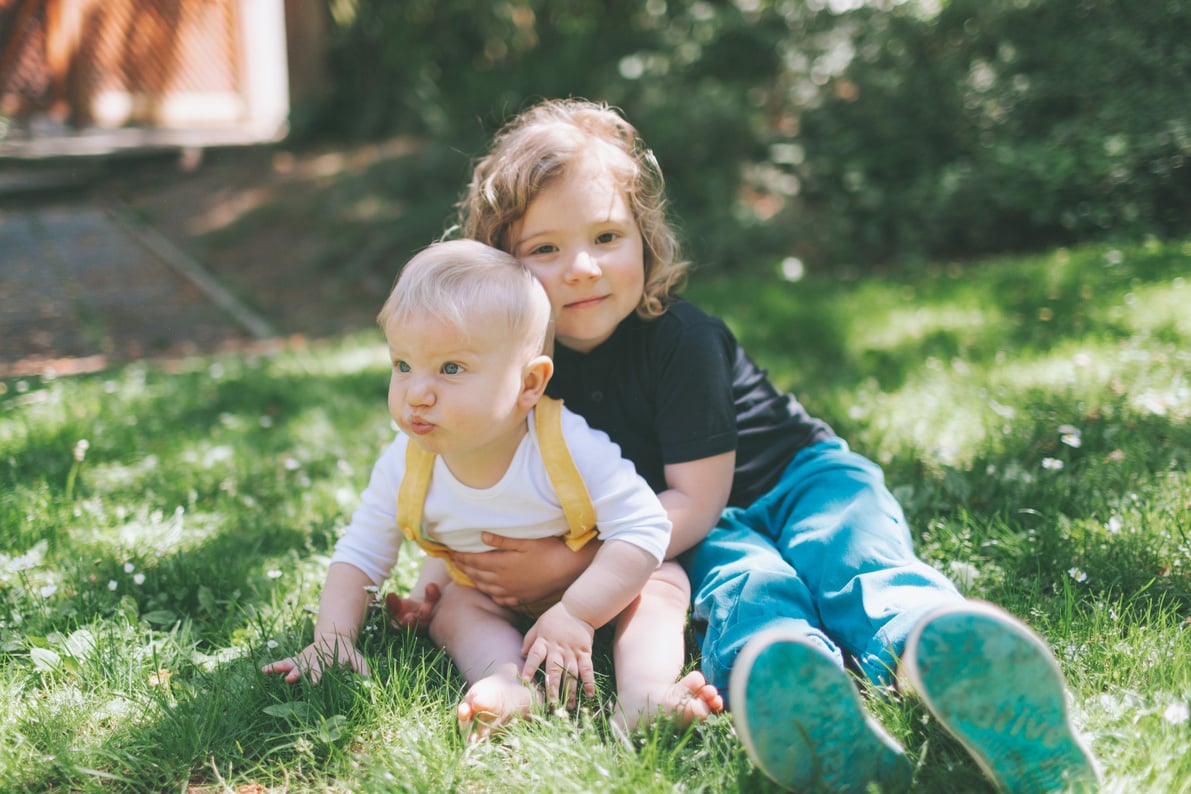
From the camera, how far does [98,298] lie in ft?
25.8

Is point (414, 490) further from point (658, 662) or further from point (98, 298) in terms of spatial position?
point (98, 298)

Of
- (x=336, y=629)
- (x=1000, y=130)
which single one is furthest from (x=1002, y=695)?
(x=1000, y=130)

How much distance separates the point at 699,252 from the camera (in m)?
6.98

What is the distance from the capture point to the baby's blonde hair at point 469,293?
1823mm

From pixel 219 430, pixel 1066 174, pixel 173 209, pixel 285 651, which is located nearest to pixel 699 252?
pixel 1066 174

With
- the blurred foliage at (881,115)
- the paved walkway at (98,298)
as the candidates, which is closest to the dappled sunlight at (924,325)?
the blurred foliage at (881,115)

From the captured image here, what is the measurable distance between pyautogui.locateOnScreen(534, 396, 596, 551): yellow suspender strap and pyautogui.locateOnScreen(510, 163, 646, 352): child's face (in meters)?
0.28

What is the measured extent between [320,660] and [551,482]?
55 centimetres

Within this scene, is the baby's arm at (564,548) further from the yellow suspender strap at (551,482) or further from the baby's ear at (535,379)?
the baby's ear at (535,379)

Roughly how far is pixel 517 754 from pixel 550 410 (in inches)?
26.7

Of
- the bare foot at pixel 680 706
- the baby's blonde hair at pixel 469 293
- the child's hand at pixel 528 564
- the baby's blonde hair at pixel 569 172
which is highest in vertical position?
the baby's blonde hair at pixel 569 172

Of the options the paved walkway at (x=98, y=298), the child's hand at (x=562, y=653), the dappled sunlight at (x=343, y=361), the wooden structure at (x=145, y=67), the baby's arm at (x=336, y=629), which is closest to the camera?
the child's hand at (x=562, y=653)

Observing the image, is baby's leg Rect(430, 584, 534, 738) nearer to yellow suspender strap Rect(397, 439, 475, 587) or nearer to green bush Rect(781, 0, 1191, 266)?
yellow suspender strap Rect(397, 439, 475, 587)

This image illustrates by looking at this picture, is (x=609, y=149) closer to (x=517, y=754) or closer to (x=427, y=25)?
(x=517, y=754)
